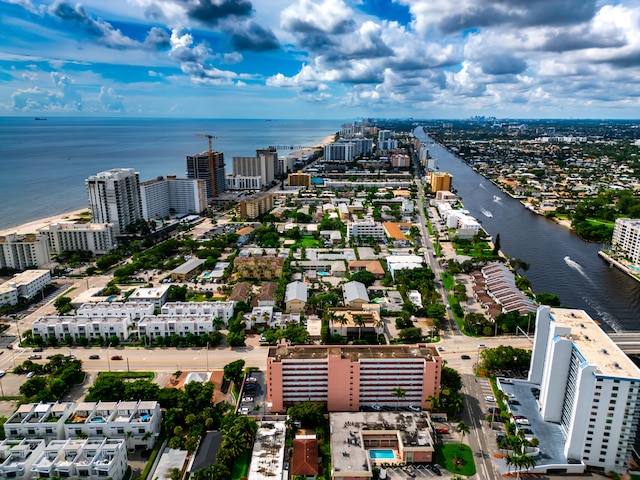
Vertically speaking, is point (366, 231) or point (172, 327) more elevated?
point (366, 231)

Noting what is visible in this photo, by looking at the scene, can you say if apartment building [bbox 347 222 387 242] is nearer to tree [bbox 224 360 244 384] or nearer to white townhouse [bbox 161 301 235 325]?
white townhouse [bbox 161 301 235 325]

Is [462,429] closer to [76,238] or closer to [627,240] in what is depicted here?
[627,240]

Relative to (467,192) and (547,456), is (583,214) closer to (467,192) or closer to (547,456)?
(467,192)

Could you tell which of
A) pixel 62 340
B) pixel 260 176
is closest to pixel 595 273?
pixel 62 340

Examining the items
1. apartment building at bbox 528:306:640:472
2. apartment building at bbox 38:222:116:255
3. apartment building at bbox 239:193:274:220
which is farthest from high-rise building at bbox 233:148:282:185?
apartment building at bbox 528:306:640:472

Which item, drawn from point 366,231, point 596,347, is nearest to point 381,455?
point 596,347

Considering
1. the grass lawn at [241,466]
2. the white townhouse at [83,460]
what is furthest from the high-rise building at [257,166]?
the white townhouse at [83,460]

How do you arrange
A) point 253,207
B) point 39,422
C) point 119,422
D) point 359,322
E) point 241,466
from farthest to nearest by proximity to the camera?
point 253,207 < point 359,322 < point 119,422 < point 39,422 < point 241,466
